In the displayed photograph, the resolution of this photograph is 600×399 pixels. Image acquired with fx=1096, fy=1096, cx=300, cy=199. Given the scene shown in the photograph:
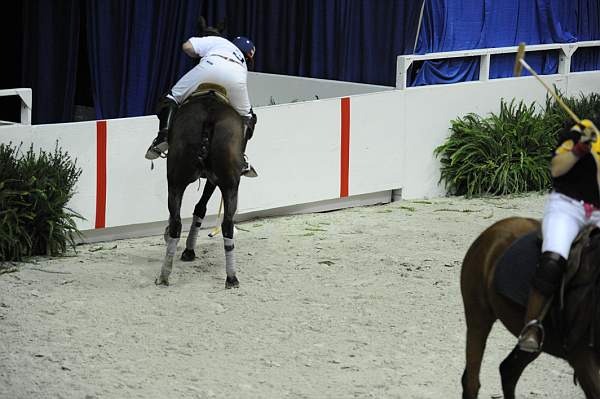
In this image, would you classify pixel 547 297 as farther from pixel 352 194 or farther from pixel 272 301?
pixel 352 194

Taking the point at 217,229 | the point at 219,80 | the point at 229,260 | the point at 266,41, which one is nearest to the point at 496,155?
the point at 217,229

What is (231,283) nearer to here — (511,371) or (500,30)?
(511,371)

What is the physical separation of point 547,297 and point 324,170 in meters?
5.78

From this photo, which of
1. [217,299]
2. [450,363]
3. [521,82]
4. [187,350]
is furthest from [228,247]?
[521,82]

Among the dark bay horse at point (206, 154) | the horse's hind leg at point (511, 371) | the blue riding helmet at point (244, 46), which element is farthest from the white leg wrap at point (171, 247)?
the horse's hind leg at point (511, 371)

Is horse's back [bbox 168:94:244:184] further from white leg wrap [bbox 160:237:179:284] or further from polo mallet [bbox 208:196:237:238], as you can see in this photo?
polo mallet [bbox 208:196:237:238]

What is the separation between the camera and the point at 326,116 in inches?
419

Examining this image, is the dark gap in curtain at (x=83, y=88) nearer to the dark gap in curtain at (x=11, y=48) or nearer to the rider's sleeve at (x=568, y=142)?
the dark gap in curtain at (x=11, y=48)

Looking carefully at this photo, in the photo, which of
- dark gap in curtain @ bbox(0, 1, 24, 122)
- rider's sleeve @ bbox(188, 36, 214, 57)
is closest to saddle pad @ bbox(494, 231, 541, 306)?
rider's sleeve @ bbox(188, 36, 214, 57)

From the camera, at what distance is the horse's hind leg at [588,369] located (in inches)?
196

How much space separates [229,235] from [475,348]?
3.10 metres

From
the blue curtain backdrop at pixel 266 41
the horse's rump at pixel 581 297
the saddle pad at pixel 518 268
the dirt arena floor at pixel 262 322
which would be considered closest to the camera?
the horse's rump at pixel 581 297

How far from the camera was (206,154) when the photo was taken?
26.7ft

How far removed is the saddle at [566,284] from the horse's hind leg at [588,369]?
76 mm
